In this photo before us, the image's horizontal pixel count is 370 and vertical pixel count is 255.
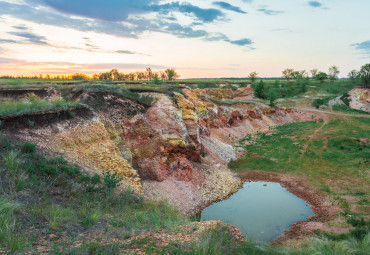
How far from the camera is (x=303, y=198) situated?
19.7 metres

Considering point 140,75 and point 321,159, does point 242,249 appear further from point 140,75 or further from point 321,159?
point 140,75

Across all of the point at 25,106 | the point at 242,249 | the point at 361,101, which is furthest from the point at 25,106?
the point at 361,101

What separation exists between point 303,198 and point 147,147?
46.7ft

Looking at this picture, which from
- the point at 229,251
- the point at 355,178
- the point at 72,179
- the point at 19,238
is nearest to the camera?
the point at 19,238

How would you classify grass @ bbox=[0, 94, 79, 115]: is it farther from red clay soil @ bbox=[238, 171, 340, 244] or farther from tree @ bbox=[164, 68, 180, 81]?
tree @ bbox=[164, 68, 180, 81]

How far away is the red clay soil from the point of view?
14258 mm

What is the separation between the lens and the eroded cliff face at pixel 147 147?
14737 millimetres

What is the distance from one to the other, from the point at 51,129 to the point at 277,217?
54.6 ft

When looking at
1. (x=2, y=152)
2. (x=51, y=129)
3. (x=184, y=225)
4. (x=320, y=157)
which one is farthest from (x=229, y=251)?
(x=320, y=157)

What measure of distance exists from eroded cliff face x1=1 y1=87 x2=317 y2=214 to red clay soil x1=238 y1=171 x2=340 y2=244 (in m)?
3.11

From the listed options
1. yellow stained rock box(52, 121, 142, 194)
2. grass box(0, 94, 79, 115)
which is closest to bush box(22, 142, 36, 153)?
yellow stained rock box(52, 121, 142, 194)

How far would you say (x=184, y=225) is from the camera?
32.9 feet

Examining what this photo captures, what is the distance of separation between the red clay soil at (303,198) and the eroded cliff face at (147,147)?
3.11 m

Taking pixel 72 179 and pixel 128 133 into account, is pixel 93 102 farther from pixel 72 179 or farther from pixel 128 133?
pixel 72 179
